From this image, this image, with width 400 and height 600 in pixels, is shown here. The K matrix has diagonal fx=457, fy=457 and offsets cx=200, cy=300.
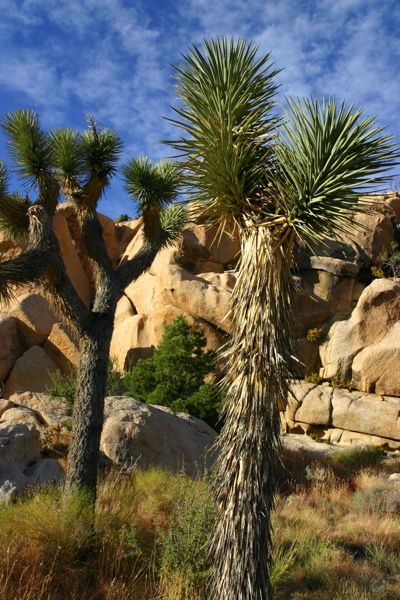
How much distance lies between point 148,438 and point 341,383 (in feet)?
34.4

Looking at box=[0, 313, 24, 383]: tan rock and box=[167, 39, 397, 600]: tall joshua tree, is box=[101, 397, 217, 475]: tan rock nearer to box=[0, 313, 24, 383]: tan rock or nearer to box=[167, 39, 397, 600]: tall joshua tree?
box=[167, 39, 397, 600]: tall joshua tree

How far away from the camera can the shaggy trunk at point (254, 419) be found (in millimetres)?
4180

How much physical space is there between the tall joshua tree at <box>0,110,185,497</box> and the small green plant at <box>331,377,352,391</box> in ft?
36.2

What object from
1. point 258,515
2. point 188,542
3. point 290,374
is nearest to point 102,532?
point 188,542

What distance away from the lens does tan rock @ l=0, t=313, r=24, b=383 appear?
16.0 metres

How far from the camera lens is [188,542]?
5070mm

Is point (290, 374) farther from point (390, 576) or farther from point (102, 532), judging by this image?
point (390, 576)

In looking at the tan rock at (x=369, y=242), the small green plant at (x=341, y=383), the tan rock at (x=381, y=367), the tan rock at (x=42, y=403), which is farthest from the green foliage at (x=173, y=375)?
the tan rock at (x=369, y=242)

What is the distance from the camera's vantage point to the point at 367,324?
1786cm

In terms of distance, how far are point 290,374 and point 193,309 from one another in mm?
13248

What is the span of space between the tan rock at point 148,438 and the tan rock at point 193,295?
683 cm

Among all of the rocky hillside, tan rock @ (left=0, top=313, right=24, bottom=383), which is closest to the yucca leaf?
the rocky hillside

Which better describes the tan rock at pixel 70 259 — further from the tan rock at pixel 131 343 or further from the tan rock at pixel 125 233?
the tan rock at pixel 131 343

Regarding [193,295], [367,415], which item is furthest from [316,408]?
[193,295]
